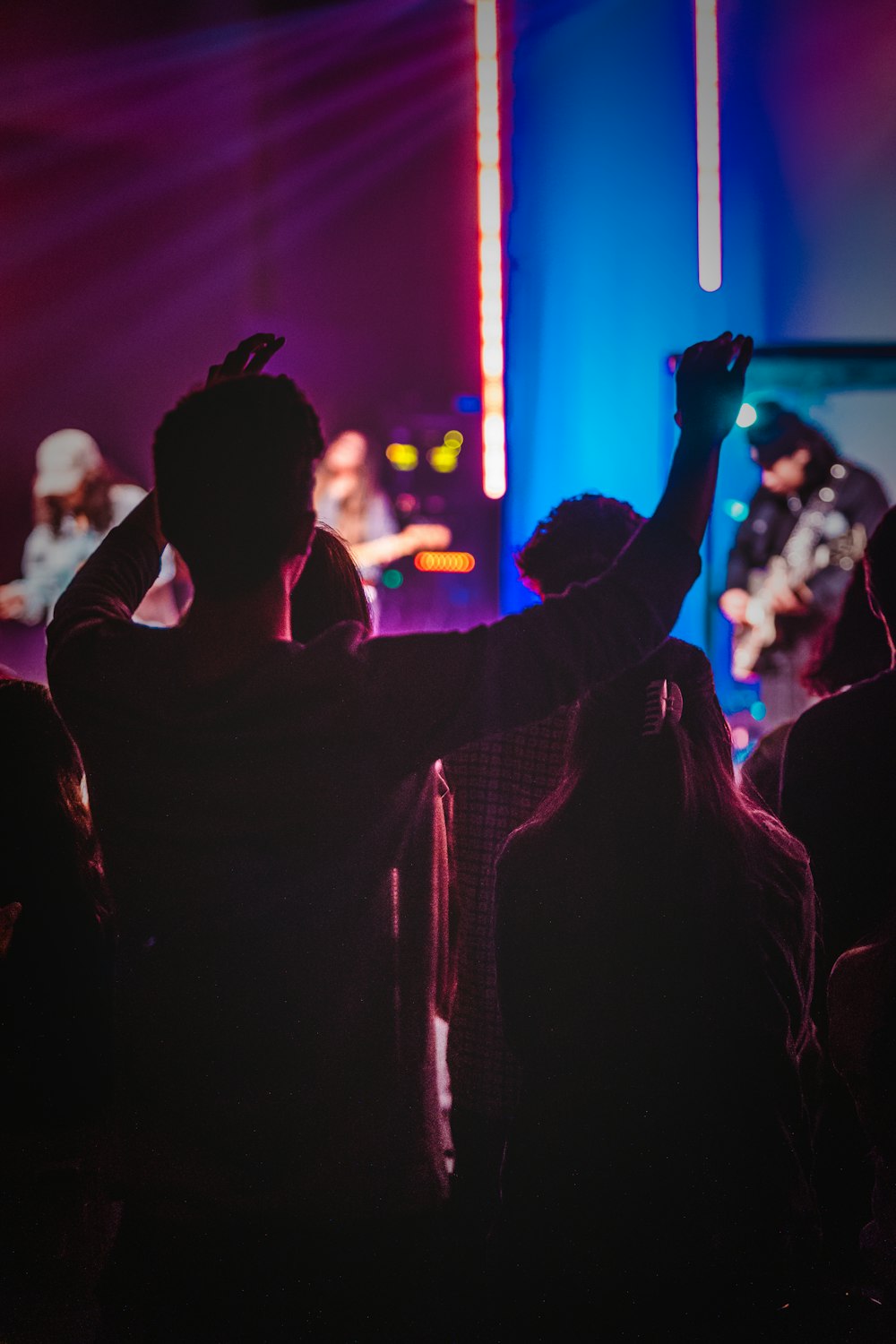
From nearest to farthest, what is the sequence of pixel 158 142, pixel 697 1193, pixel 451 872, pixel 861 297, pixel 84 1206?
pixel 697 1193 < pixel 84 1206 < pixel 451 872 < pixel 861 297 < pixel 158 142

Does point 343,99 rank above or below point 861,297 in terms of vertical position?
above

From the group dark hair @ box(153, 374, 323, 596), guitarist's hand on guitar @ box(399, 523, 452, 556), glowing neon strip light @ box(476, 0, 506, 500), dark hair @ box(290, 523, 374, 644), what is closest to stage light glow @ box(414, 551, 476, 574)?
guitarist's hand on guitar @ box(399, 523, 452, 556)

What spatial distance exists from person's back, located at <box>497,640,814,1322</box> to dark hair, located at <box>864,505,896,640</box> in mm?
490

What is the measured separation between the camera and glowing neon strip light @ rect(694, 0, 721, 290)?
4.05 meters

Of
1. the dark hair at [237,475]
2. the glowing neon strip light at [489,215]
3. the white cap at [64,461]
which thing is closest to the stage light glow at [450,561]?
the glowing neon strip light at [489,215]

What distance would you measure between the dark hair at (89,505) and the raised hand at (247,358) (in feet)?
12.8

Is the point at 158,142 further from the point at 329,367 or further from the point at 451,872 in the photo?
the point at 451,872

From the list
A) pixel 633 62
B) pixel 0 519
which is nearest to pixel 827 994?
pixel 633 62

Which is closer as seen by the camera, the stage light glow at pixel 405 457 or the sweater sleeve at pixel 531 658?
the sweater sleeve at pixel 531 658

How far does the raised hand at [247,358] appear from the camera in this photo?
112 cm

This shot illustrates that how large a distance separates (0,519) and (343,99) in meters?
2.76

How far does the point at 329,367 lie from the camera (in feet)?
16.4

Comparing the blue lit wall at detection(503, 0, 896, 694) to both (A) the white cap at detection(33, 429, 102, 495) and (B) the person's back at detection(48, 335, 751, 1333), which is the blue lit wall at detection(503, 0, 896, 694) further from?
(B) the person's back at detection(48, 335, 751, 1333)

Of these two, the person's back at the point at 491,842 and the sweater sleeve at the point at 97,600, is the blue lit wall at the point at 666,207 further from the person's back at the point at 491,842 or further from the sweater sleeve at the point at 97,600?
the sweater sleeve at the point at 97,600
